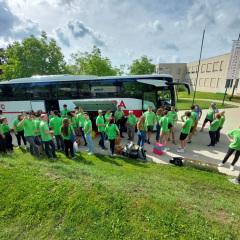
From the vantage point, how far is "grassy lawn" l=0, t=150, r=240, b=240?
2152 millimetres

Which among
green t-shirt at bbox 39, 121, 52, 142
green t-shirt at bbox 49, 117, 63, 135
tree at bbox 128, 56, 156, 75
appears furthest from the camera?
tree at bbox 128, 56, 156, 75

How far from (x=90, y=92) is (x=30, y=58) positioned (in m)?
10.3

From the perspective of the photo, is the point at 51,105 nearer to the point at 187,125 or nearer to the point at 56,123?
the point at 56,123

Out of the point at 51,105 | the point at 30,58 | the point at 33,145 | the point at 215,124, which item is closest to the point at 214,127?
the point at 215,124

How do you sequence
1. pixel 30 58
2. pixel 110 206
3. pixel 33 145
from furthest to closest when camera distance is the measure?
pixel 30 58
pixel 33 145
pixel 110 206

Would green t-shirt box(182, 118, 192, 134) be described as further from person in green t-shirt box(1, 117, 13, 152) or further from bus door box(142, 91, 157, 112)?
person in green t-shirt box(1, 117, 13, 152)

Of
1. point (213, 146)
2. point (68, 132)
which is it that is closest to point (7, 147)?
point (68, 132)

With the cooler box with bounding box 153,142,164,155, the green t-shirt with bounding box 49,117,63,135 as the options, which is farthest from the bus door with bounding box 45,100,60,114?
the cooler box with bounding box 153,142,164,155

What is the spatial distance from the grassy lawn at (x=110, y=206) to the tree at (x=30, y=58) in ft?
44.2

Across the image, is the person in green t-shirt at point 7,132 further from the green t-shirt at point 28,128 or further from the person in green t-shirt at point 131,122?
the person in green t-shirt at point 131,122

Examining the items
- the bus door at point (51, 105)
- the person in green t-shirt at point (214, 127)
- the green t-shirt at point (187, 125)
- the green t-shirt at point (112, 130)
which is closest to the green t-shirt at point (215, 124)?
the person in green t-shirt at point (214, 127)

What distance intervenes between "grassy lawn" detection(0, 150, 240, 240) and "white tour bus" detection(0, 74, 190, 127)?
5322mm

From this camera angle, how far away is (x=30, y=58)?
44.5 ft

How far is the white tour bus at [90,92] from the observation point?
8102 millimetres
